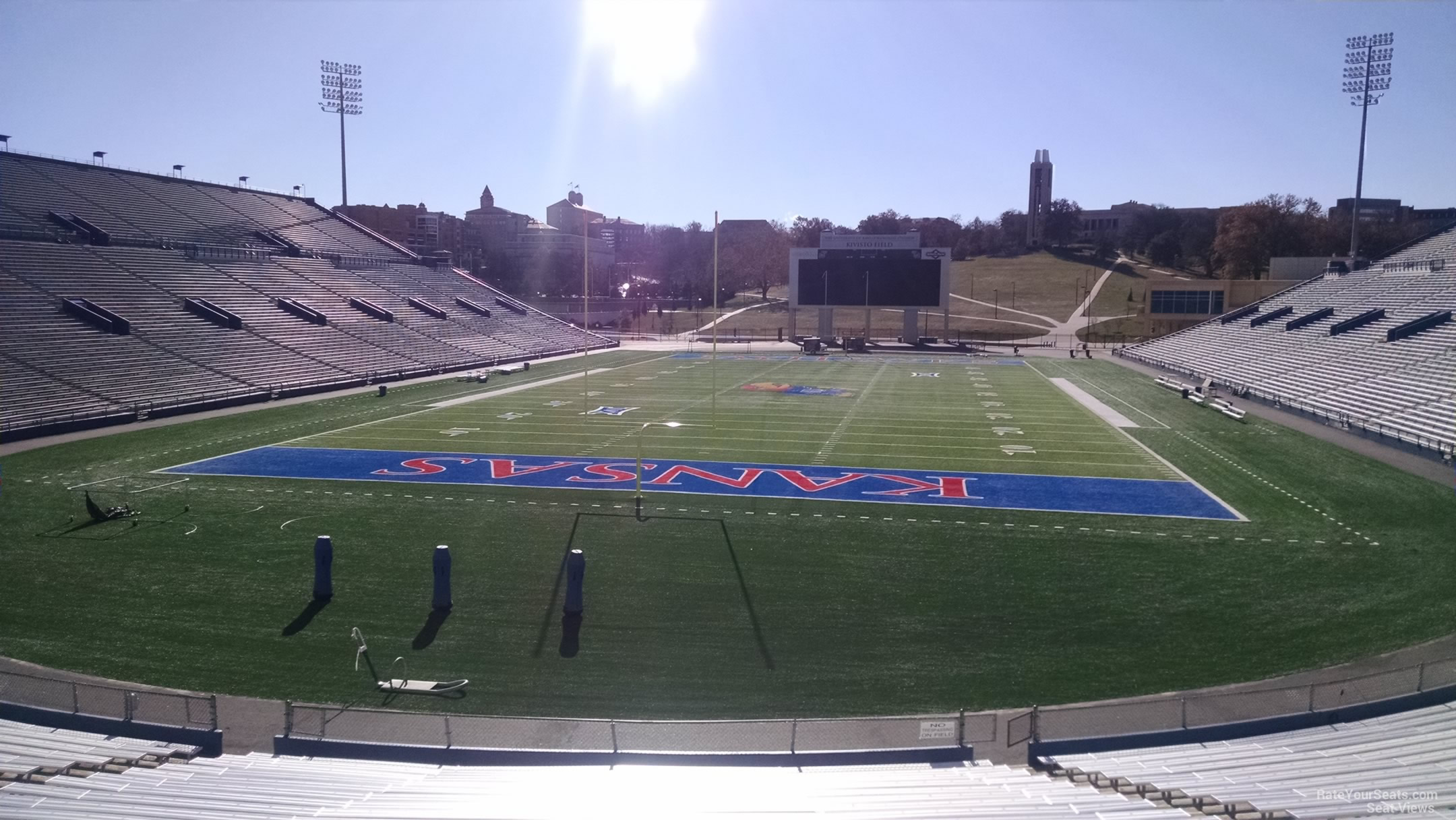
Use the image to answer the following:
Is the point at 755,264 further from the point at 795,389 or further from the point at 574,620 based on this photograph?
the point at 574,620

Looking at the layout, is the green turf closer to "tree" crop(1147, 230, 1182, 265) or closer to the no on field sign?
the no on field sign

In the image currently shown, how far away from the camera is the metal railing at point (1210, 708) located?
8.00 m

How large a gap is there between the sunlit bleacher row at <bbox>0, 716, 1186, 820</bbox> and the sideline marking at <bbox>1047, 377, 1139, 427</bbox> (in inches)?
854

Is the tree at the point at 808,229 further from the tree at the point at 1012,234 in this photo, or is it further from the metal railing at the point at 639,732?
the metal railing at the point at 639,732

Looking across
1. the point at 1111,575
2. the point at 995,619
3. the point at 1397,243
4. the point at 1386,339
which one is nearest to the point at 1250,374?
the point at 1386,339

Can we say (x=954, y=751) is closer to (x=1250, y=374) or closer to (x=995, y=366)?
(x=1250, y=374)

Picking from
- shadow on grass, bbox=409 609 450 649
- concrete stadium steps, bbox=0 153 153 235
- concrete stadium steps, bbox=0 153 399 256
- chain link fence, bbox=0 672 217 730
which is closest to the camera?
chain link fence, bbox=0 672 217 730

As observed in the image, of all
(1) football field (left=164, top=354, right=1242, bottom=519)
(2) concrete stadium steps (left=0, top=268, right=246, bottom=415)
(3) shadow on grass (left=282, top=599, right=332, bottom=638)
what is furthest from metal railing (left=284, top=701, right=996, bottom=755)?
(2) concrete stadium steps (left=0, top=268, right=246, bottom=415)

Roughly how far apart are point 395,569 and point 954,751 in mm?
8309

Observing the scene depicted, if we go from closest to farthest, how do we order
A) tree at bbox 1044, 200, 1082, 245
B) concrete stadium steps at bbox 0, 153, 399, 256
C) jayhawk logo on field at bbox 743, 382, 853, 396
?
jayhawk logo on field at bbox 743, 382, 853, 396, concrete stadium steps at bbox 0, 153, 399, 256, tree at bbox 1044, 200, 1082, 245

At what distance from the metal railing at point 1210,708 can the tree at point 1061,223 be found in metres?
123

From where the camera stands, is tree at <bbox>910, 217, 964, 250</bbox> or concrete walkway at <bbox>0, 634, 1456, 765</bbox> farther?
tree at <bbox>910, 217, 964, 250</bbox>

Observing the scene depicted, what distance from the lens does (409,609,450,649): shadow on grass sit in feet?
34.7

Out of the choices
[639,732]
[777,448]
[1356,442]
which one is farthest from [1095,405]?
[639,732]
